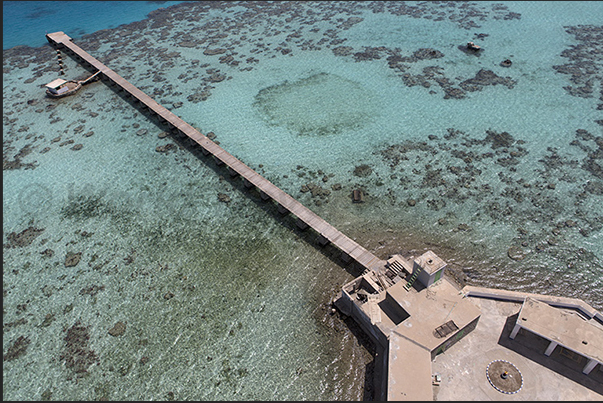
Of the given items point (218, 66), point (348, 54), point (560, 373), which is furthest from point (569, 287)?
point (218, 66)

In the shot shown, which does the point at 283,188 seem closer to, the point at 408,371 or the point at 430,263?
the point at 430,263

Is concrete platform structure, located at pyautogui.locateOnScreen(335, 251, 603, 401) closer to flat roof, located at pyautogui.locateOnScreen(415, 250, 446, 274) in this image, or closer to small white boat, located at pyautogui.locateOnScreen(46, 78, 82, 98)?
flat roof, located at pyautogui.locateOnScreen(415, 250, 446, 274)

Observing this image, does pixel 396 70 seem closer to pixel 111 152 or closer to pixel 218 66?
pixel 218 66

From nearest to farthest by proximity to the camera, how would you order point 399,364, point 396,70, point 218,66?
point 399,364 < point 396,70 < point 218,66

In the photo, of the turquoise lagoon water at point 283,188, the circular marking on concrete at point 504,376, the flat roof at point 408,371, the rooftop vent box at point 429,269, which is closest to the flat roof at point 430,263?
the rooftop vent box at point 429,269

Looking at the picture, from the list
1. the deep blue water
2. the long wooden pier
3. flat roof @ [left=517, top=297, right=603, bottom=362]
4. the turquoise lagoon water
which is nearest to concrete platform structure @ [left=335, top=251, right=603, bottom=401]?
flat roof @ [left=517, top=297, right=603, bottom=362]

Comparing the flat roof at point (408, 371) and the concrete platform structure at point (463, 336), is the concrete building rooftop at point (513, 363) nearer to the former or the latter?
the concrete platform structure at point (463, 336)
